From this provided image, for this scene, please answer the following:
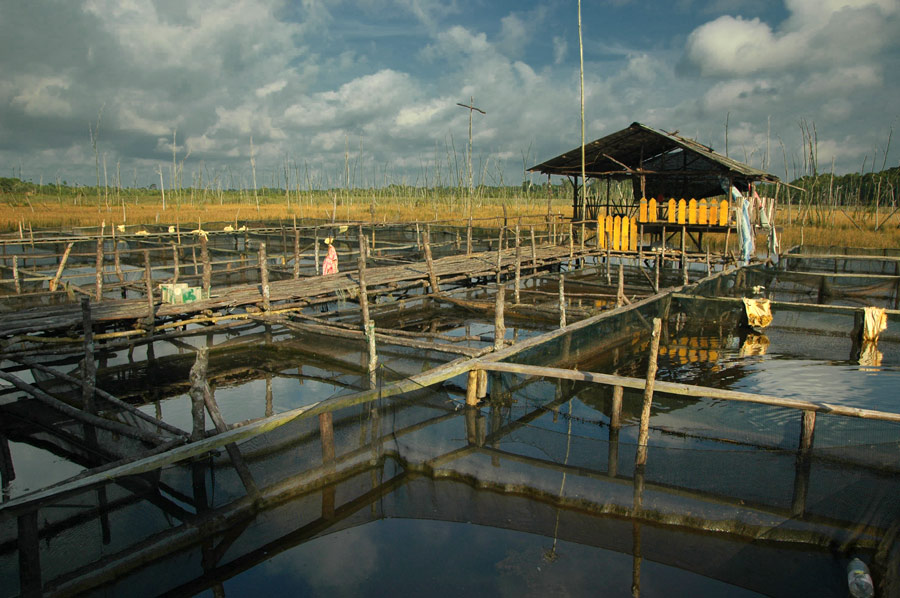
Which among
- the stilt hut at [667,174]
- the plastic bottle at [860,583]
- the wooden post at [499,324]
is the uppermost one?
the stilt hut at [667,174]

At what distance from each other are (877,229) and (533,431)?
25.0 meters

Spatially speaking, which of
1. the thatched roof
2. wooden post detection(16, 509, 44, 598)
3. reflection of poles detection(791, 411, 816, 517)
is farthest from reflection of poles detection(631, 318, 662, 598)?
the thatched roof

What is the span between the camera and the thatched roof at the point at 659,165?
14875 mm

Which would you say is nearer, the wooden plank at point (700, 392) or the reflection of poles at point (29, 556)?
the reflection of poles at point (29, 556)

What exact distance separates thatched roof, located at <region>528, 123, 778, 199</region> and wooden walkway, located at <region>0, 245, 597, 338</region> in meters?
2.94

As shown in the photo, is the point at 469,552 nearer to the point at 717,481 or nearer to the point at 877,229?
the point at 717,481

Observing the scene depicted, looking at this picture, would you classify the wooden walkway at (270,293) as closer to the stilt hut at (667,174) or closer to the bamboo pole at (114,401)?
the bamboo pole at (114,401)

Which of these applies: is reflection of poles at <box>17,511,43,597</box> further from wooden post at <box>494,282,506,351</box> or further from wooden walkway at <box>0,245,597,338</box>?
wooden walkway at <box>0,245,597,338</box>

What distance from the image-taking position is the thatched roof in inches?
586

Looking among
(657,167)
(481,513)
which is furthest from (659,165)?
(481,513)

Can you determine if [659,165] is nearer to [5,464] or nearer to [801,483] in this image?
[801,483]

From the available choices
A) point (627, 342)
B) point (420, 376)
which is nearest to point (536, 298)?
point (627, 342)

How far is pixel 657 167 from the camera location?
1661cm

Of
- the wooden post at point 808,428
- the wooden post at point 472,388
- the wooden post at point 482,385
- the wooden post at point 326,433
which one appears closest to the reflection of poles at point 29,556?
the wooden post at point 326,433
